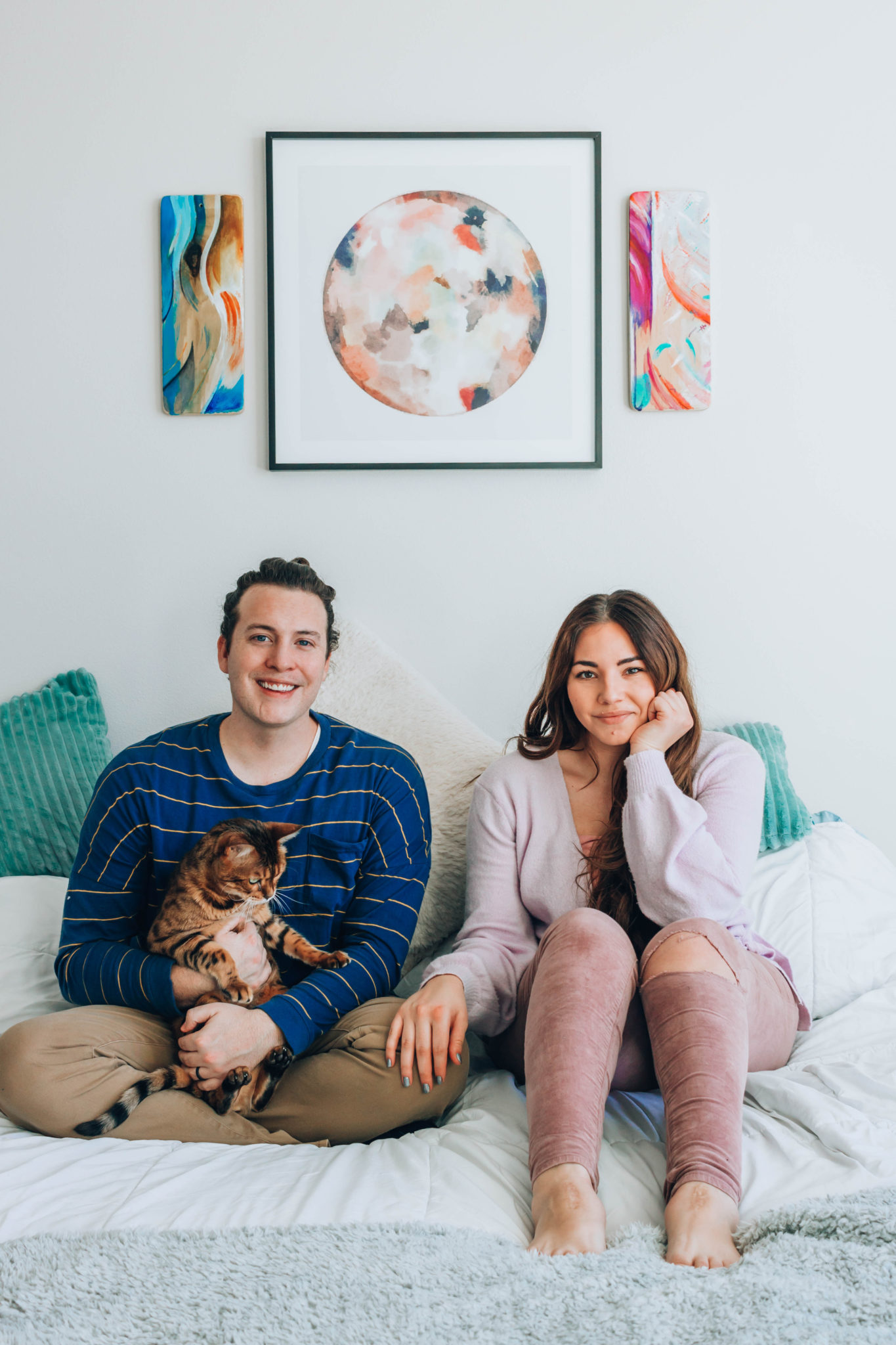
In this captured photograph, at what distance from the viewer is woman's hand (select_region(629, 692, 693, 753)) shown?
1469mm

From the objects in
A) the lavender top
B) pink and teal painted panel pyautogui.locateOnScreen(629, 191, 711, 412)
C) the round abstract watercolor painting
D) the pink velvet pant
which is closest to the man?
the lavender top

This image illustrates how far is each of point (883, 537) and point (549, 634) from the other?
75 cm

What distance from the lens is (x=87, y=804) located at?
1782 millimetres

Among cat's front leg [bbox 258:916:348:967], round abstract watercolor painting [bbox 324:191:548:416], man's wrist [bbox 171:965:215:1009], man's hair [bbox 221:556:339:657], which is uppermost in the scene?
round abstract watercolor painting [bbox 324:191:548:416]

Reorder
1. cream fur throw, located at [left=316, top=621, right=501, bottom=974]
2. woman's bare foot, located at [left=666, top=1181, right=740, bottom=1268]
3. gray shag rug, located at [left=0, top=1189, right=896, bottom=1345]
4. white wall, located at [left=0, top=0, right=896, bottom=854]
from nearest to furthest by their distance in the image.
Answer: gray shag rug, located at [left=0, top=1189, right=896, bottom=1345], woman's bare foot, located at [left=666, top=1181, right=740, bottom=1268], cream fur throw, located at [left=316, top=621, right=501, bottom=974], white wall, located at [left=0, top=0, right=896, bottom=854]

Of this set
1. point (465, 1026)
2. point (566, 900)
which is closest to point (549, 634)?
point (566, 900)

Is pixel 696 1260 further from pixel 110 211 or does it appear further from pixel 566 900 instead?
pixel 110 211

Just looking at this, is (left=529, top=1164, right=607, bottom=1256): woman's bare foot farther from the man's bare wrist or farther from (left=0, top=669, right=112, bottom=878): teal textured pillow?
(left=0, top=669, right=112, bottom=878): teal textured pillow

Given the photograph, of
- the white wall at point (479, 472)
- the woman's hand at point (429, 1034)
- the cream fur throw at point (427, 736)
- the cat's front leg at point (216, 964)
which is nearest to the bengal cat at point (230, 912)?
the cat's front leg at point (216, 964)

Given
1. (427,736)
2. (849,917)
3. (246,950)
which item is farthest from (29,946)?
(849,917)

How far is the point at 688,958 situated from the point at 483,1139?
14.1 inches

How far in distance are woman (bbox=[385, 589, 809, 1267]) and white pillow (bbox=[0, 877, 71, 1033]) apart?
0.62 meters

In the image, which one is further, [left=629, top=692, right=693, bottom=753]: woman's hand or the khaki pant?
[left=629, top=692, right=693, bottom=753]: woman's hand

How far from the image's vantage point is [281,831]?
1394 millimetres
